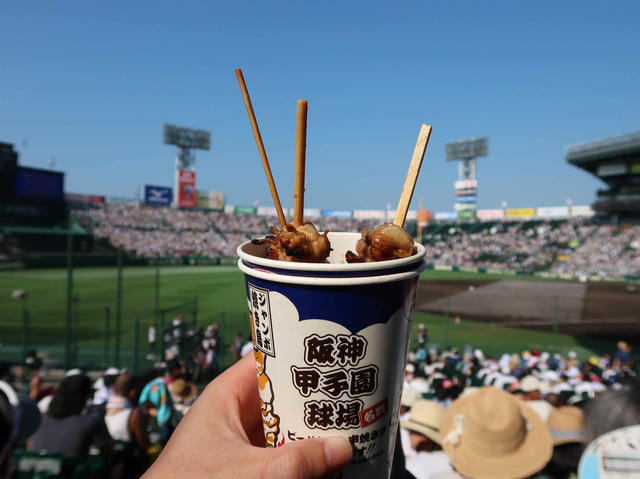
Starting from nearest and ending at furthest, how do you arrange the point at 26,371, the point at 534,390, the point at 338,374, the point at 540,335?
the point at 338,374, the point at 534,390, the point at 26,371, the point at 540,335

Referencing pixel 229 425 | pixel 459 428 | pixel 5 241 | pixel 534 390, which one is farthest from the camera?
pixel 5 241

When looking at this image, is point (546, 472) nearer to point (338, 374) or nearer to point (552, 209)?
point (338, 374)

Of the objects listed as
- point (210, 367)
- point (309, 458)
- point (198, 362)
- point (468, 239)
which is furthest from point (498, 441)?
point (468, 239)

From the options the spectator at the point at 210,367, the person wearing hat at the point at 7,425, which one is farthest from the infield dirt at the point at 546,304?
the person wearing hat at the point at 7,425

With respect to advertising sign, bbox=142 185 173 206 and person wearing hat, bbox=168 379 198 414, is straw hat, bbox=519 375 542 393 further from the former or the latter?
advertising sign, bbox=142 185 173 206

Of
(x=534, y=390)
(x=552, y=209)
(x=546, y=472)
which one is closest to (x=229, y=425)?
(x=546, y=472)

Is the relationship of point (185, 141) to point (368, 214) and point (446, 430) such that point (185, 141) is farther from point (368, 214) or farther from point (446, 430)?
point (446, 430)
